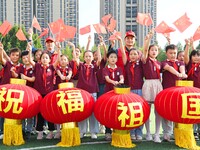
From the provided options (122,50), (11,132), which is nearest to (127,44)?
(122,50)

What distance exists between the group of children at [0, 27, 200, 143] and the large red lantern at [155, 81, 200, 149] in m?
0.38

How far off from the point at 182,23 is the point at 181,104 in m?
1.52

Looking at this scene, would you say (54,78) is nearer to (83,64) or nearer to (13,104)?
(83,64)

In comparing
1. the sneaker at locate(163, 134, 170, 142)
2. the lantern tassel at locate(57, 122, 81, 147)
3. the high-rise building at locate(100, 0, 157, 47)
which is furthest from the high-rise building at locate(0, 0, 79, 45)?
the lantern tassel at locate(57, 122, 81, 147)

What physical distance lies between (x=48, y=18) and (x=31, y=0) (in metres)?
3.79

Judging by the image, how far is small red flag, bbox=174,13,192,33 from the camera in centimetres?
538

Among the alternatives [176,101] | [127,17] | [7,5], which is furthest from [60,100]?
[127,17]

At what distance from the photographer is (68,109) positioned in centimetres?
457

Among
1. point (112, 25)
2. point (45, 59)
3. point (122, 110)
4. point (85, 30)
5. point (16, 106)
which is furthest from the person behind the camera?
point (112, 25)

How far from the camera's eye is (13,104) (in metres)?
4.65

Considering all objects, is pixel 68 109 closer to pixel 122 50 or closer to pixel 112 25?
pixel 122 50

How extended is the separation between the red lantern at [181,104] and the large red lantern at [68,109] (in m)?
1.04

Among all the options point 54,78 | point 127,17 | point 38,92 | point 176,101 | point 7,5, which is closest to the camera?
point 176,101

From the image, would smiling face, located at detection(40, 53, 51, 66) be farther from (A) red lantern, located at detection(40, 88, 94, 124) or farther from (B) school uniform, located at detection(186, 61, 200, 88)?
(B) school uniform, located at detection(186, 61, 200, 88)
